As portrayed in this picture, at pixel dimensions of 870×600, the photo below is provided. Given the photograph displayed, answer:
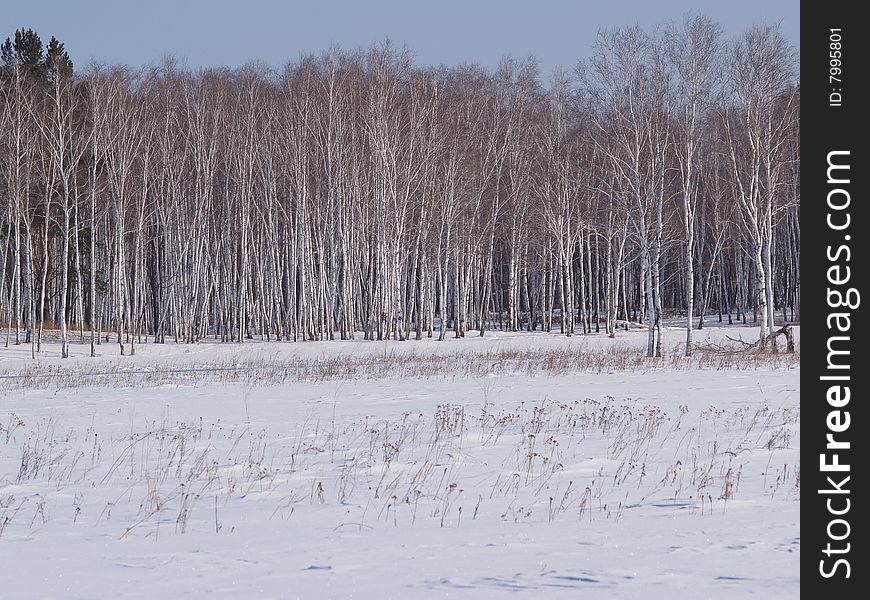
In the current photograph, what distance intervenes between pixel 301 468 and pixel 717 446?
3.93 meters

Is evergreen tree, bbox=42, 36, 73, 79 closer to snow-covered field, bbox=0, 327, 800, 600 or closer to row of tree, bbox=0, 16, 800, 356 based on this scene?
row of tree, bbox=0, 16, 800, 356

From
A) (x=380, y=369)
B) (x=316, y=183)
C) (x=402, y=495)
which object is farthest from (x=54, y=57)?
(x=402, y=495)

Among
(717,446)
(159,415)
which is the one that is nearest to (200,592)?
(717,446)

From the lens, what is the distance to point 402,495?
6.93 metres

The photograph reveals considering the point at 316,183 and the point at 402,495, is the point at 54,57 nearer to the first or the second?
the point at 316,183

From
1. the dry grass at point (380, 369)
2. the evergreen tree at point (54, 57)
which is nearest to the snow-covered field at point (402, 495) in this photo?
the dry grass at point (380, 369)

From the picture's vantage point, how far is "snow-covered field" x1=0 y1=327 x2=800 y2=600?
468cm

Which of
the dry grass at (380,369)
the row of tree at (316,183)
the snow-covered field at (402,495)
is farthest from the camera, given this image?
the row of tree at (316,183)

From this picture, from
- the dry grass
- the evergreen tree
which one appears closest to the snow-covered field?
the dry grass

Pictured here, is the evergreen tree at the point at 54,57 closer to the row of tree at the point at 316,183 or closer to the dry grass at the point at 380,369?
the row of tree at the point at 316,183

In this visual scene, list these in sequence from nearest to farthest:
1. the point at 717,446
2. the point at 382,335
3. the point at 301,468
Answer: the point at 301,468
the point at 717,446
the point at 382,335

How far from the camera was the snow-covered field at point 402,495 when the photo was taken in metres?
4.68
